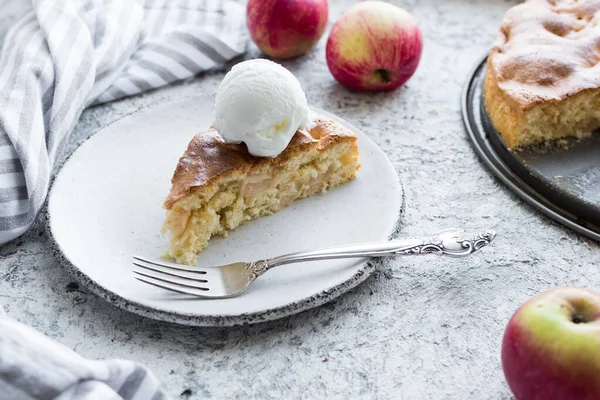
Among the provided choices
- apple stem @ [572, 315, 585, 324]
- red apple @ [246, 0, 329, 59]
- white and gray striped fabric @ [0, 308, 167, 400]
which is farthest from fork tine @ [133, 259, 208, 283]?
red apple @ [246, 0, 329, 59]

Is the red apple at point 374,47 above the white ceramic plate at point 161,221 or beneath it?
above

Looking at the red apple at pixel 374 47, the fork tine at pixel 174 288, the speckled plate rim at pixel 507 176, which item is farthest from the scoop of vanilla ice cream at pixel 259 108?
the speckled plate rim at pixel 507 176

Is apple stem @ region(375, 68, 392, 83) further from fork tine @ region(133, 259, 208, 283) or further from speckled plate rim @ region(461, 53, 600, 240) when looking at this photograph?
fork tine @ region(133, 259, 208, 283)

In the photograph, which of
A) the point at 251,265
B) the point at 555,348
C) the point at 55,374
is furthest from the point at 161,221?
the point at 555,348

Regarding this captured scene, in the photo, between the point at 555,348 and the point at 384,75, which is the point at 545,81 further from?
the point at 555,348

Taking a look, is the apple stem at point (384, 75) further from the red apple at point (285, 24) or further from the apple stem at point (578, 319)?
the apple stem at point (578, 319)

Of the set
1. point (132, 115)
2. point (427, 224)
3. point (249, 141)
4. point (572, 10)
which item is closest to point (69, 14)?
point (132, 115)

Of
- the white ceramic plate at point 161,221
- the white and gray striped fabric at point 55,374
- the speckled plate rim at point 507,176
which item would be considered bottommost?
the white ceramic plate at point 161,221

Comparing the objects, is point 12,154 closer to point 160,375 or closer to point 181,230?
point 181,230
